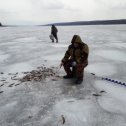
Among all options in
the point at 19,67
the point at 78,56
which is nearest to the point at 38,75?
the point at 78,56

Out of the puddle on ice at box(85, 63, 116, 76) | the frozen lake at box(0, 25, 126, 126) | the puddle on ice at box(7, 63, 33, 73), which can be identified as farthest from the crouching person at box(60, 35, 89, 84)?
the puddle on ice at box(7, 63, 33, 73)

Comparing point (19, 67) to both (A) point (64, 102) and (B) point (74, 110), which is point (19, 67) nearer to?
(A) point (64, 102)

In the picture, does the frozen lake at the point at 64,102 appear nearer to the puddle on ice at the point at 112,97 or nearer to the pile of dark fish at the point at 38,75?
the puddle on ice at the point at 112,97

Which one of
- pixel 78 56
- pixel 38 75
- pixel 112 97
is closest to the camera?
pixel 112 97

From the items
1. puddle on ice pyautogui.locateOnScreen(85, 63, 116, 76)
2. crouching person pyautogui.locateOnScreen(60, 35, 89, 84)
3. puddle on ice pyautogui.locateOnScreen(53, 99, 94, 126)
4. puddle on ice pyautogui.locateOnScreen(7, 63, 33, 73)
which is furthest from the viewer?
puddle on ice pyautogui.locateOnScreen(7, 63, 33, 73)

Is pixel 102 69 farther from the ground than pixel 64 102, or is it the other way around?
pixel 64 102

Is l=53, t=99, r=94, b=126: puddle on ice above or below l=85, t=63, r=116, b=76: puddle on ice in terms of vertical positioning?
above

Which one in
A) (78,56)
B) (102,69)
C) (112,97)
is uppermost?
(78,56)

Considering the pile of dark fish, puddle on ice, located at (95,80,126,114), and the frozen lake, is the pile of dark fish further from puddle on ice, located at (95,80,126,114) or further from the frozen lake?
puddle on ice, located at (95,80,126,114)

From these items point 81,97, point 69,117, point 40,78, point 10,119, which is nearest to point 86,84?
point 81,97

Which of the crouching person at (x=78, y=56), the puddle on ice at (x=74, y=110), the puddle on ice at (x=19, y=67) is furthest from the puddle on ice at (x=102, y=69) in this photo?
the puddle on ice at (x=74, y=110)

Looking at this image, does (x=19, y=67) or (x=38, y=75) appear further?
(x=19, y=67)

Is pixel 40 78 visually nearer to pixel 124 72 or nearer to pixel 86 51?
pixel 86 51

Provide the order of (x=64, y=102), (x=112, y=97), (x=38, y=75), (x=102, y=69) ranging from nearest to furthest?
1. (x=64, y=102)
2. (x=112, y=97)
3. (x=38, y=75)
4. (x=102, y=69)
